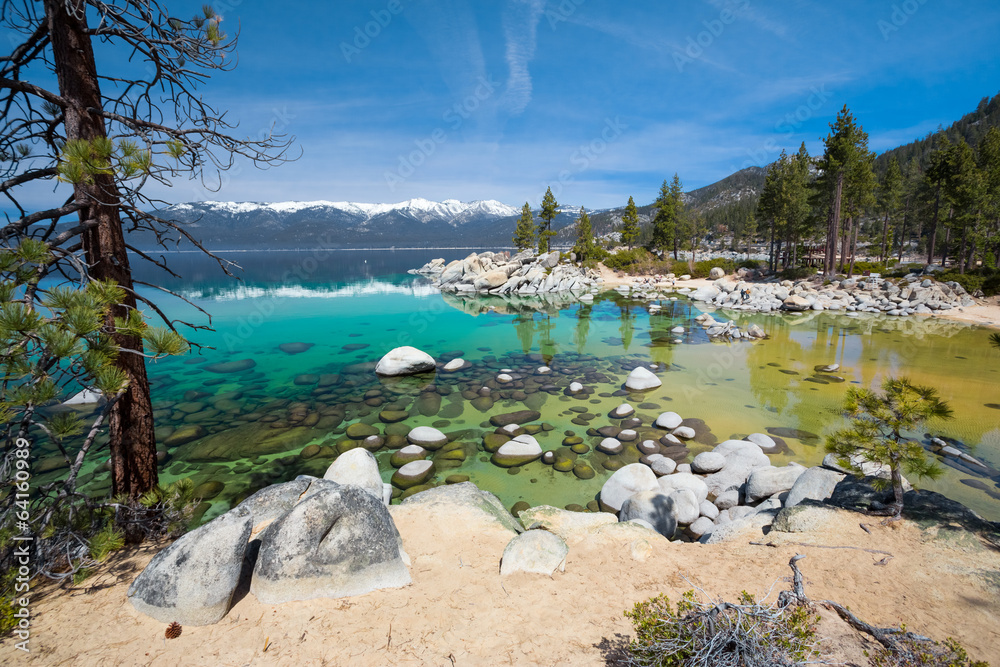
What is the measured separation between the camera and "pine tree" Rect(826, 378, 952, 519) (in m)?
5.48

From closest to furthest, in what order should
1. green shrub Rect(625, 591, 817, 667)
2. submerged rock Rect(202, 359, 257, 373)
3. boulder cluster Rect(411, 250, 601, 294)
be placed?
green shrub Rect(625, 591, 817, 667) < submerged rock Rect(202, 359, 257, 373) < boulder cluster Rect(411, 250, 601, 294)

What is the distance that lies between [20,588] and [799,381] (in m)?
20.9

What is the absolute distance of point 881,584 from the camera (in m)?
4.62

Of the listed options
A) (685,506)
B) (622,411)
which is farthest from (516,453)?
(622,411)

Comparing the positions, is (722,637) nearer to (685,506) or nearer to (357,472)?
(685,506)


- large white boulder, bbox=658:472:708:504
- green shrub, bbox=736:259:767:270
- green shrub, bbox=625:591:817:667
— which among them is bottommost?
large white boulder, bbox=658:472:708:504

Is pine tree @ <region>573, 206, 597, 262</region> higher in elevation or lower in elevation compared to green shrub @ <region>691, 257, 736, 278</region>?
higher

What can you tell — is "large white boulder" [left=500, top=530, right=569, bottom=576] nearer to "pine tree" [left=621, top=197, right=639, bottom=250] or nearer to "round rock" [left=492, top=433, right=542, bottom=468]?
"round rock" [left=492, top=433, right=542, bottom=468]

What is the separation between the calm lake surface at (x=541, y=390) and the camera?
1034 cm

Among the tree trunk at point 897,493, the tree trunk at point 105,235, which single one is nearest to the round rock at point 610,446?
the tree trunk at point 897,493

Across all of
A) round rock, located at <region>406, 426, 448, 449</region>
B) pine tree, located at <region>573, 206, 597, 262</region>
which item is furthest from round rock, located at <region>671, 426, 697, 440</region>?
pine tree, located at <region>573, 206, 597, 262</region>

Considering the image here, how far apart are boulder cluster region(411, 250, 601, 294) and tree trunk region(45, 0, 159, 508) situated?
155 feet

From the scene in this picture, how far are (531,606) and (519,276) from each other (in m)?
51.6

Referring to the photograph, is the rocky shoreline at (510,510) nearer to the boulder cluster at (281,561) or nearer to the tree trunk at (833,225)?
the boulder cluster at (281,561)
